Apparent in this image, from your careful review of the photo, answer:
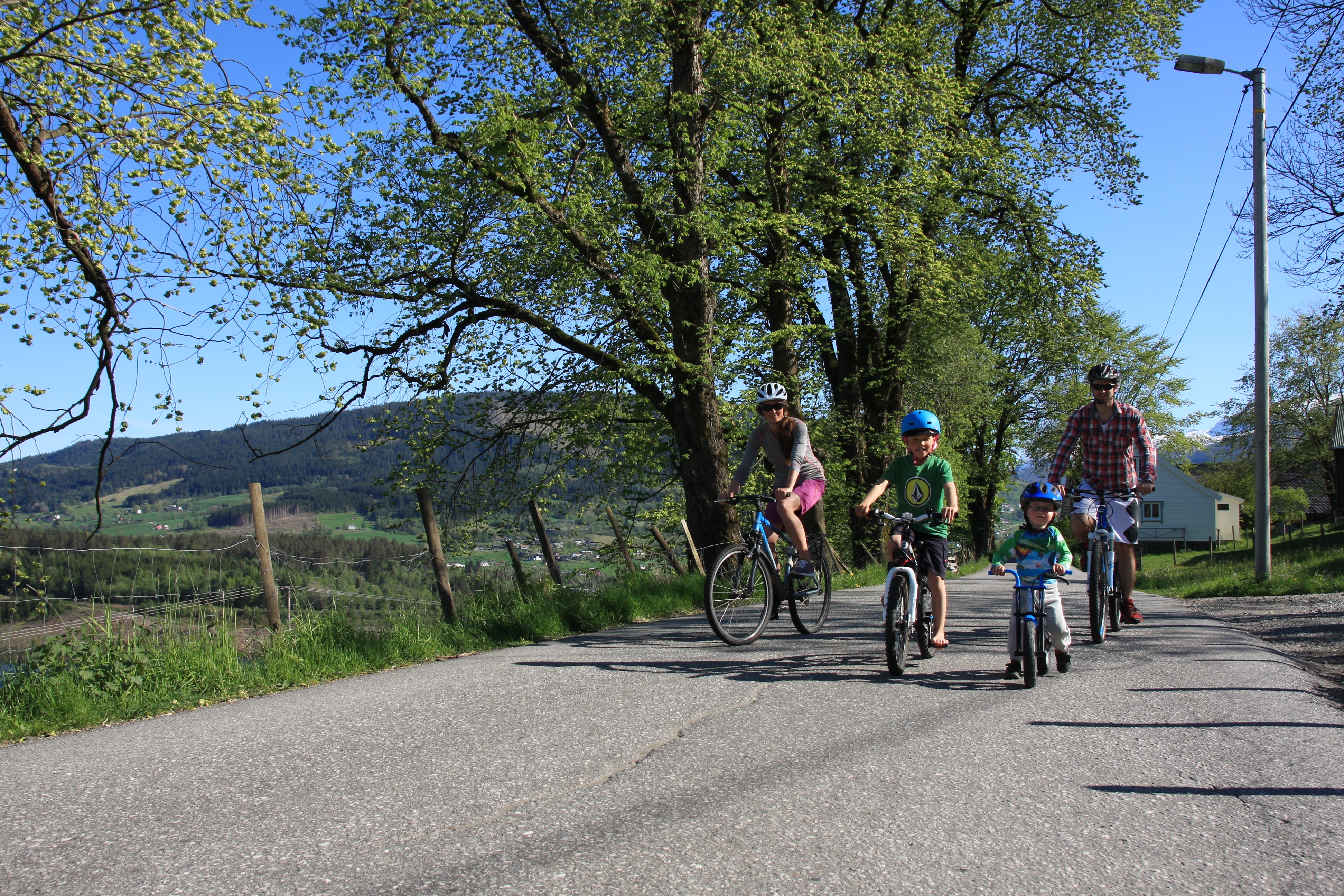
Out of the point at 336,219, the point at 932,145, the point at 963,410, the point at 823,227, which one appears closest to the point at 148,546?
the point at 336,219

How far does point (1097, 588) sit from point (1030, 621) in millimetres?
2426

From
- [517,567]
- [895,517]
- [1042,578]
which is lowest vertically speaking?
[517,567]

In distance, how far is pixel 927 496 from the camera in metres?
6.57

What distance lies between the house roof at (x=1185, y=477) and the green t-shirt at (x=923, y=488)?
2789 inches

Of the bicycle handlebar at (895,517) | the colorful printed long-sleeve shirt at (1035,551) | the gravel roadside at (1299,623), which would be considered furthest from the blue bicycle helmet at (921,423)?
the gravel roadside at (1299,623)

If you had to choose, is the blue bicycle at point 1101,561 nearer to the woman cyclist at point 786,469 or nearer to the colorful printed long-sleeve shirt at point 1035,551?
the colorful printed long-sleeve shirt at point 1035,551

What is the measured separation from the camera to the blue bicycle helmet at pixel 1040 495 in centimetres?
616

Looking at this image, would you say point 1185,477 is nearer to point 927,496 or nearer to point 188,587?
point 927,496

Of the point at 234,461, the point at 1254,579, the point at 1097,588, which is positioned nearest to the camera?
the point at 1097,588

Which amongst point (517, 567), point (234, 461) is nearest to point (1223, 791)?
point (517, 567)

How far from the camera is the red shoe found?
8.70 metres

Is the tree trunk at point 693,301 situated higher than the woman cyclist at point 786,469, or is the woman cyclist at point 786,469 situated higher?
the tree trunk at point 693,301

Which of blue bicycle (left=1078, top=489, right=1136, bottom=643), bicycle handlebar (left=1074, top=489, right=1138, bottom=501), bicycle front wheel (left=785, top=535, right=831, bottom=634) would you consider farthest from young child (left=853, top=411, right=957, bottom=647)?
bicycle handlebar (left=1074, top=489, right=1138, bottom=501)

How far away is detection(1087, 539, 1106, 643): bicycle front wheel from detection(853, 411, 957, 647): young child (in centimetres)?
192
